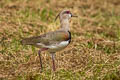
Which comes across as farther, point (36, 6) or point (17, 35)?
point (36, 6)

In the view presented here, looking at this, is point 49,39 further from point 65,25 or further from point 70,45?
point 70,45

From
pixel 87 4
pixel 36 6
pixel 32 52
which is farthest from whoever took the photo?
pixel 87 4

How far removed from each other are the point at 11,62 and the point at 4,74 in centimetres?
52

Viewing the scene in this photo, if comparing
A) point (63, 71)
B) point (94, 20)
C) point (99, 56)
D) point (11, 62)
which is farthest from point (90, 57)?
point (94, 20)

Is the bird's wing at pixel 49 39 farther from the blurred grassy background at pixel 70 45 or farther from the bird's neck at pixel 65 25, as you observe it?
the blurred grassy background at pixel 70 45

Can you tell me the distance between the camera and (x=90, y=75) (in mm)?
6164

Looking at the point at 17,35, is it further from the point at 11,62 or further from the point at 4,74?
the point at 4,74

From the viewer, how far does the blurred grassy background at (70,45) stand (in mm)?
6259

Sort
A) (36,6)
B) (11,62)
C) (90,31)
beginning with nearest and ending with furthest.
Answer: (11,62), (90,31), (36,6)

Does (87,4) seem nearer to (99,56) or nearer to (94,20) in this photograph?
(94,20)

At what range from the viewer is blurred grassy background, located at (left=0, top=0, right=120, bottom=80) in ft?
20.5

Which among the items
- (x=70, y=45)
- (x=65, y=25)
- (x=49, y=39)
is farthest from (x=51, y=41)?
(x=70, y=45)

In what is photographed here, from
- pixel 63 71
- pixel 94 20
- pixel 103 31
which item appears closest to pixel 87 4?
pixel 94 20

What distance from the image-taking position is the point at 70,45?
789cm
